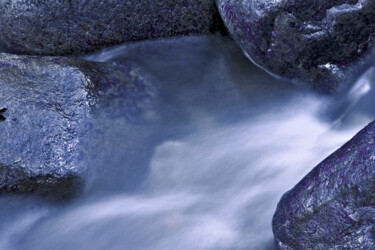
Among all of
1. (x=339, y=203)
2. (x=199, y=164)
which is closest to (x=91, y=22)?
(x=199, y=164)

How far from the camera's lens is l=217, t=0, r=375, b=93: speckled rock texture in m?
3.79

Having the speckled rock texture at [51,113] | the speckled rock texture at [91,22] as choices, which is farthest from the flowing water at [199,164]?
the speckled rock texture at [91,22]

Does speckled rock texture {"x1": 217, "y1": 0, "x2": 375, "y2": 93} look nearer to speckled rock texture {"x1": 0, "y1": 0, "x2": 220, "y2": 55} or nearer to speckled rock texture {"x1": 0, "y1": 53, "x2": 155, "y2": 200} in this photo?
speckled rock texture {"x1": 0, "y1": 0, "x2": 220, "y2": 55}

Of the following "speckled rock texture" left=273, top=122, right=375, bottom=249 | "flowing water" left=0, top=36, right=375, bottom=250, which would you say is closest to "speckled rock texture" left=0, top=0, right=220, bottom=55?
"flowing water" left=0, top=36, right=375, bottom=250

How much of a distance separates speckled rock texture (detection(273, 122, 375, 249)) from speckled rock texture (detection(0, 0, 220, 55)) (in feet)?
7.88

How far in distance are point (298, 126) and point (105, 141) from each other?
1.71 metres

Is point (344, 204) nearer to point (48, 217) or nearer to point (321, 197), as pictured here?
point (321, 197)

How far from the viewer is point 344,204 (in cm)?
251

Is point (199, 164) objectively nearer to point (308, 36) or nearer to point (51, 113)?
point (51, 113)

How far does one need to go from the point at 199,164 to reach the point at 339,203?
152 centimetres

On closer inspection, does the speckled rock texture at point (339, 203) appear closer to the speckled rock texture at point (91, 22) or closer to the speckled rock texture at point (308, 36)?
the speckled rock texture at point (308, 36)

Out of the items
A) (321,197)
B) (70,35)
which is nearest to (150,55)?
(70,35)

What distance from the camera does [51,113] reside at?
3.71 meters

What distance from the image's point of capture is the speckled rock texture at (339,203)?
8.06 ft
